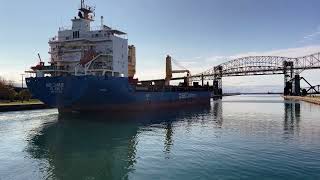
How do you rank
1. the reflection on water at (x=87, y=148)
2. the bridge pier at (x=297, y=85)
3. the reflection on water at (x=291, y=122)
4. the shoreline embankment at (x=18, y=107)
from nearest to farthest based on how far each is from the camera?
the reflection on water at (x=87, y=148) → the reflection on water at (x=291, y=122) → the shoreline embankment at (x=18, y=107) → the bridge pier at (x=297, y=85)

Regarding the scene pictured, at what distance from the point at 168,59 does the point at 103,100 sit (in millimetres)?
35520

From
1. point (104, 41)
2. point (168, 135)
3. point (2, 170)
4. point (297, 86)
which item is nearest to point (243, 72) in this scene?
point (297, 86)

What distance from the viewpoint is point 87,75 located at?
1428 inches

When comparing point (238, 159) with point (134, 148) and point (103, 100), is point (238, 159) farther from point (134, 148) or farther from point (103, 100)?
point (103, 100)

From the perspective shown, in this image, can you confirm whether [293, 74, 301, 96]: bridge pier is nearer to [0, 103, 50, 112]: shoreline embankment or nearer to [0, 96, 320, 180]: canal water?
[0, 103, 50, 112]: shoreline embankment

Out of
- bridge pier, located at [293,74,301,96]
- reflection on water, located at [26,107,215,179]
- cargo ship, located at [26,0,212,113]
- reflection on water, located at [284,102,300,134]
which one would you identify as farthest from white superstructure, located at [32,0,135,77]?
bridge pier, located at [293,74,301,96]

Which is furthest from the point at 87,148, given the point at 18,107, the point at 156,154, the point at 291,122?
the point at 18,107

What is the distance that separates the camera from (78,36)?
4328cm

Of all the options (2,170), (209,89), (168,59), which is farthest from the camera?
(209,89)

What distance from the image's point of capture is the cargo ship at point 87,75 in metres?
36.9

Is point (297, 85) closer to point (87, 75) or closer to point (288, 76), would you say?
point (288, 76)

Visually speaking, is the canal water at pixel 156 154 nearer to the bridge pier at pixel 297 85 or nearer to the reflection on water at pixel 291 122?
the reflection on water at pixel 291 122

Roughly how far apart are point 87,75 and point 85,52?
20.9 feet

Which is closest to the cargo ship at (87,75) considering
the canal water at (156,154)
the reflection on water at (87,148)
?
the reflection on water at (87,148)
